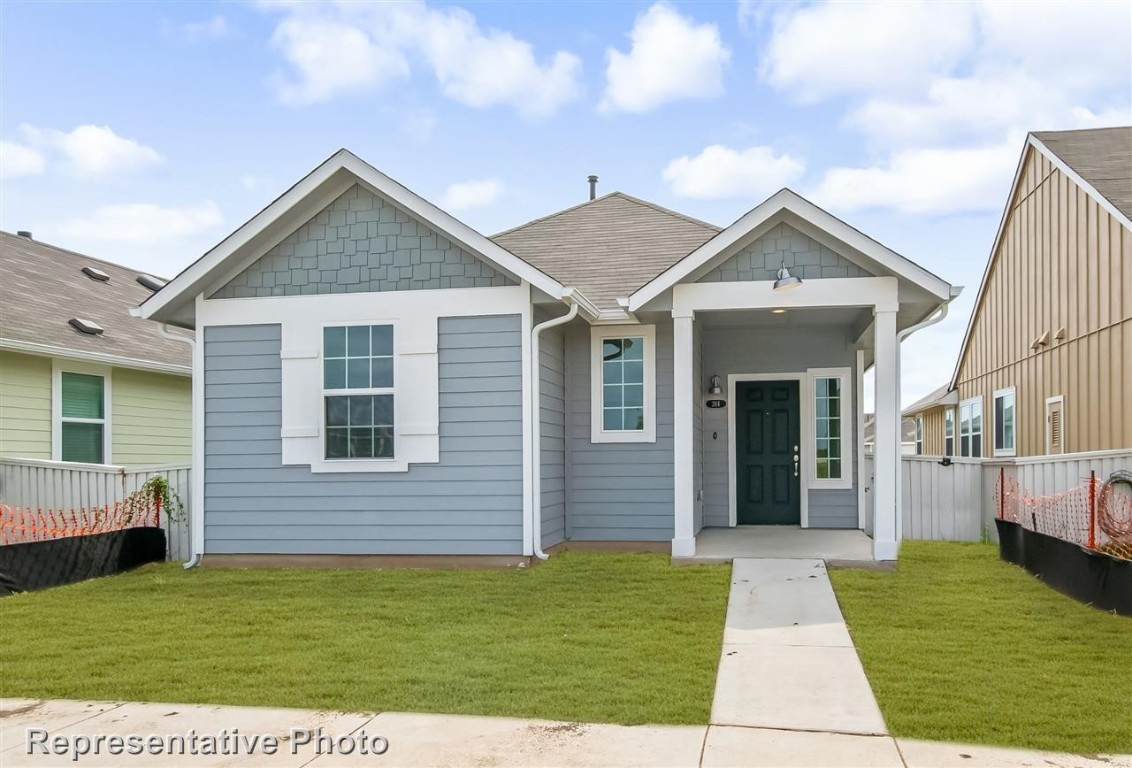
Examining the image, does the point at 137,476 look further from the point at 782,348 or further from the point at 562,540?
the point at 782,348

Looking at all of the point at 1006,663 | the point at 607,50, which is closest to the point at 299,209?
the point at 607,50

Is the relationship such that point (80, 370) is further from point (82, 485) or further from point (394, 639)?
point (394, 639)

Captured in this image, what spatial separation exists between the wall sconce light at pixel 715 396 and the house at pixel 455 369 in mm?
836

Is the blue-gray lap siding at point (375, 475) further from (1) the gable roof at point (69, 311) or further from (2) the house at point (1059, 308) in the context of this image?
(2) the house at point (1059, 308)

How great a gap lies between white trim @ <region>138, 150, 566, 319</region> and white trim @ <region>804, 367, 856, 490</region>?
13.6 ft

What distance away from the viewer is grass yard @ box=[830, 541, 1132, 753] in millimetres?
5309

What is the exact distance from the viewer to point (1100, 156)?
14844 millimetres

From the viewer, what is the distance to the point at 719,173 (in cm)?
2302

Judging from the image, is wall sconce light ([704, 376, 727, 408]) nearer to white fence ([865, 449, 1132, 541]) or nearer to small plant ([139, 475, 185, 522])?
white fence ([865, 449, 1132, 541])

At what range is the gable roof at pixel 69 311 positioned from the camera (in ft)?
42.8

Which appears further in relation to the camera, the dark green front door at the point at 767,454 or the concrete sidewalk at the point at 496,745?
the dark green front door at the point at 767,454

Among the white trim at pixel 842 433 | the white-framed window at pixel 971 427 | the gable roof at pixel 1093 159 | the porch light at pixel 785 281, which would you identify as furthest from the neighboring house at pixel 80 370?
the white-framed window at pixel 971 427

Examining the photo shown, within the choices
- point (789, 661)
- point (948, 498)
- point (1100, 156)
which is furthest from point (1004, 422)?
point (789, 661)

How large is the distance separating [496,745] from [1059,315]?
13127 millimetres
